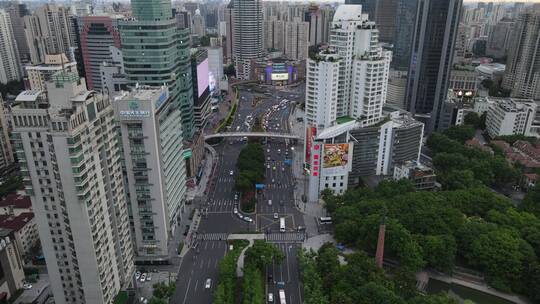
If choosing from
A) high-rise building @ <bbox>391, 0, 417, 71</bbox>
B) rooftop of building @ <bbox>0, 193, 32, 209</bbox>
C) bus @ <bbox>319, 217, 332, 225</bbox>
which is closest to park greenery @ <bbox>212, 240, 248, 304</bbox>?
bus @ <bbox>319, 217, 332, 225</bbox>

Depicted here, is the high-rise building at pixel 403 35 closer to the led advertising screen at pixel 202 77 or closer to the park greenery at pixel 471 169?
the park greenery at pixel 471 169

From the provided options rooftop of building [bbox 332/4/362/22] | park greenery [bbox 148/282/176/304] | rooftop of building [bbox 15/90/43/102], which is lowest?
park greenery [bbox 148/282/176/304]

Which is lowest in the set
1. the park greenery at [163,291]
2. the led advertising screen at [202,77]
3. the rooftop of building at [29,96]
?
the park greenery at [163,291]

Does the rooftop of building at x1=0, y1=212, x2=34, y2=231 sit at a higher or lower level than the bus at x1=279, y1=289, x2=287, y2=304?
higher

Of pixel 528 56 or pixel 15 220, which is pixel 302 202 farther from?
pixel 528 56

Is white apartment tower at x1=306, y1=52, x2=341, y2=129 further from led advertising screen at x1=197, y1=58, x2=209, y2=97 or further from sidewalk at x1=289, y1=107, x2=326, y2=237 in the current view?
led advertising screen at x1=197, y1=58, x2=209, y2=97

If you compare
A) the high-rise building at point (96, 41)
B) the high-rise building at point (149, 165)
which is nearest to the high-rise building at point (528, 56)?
the high-rise building at point (149, 165)
